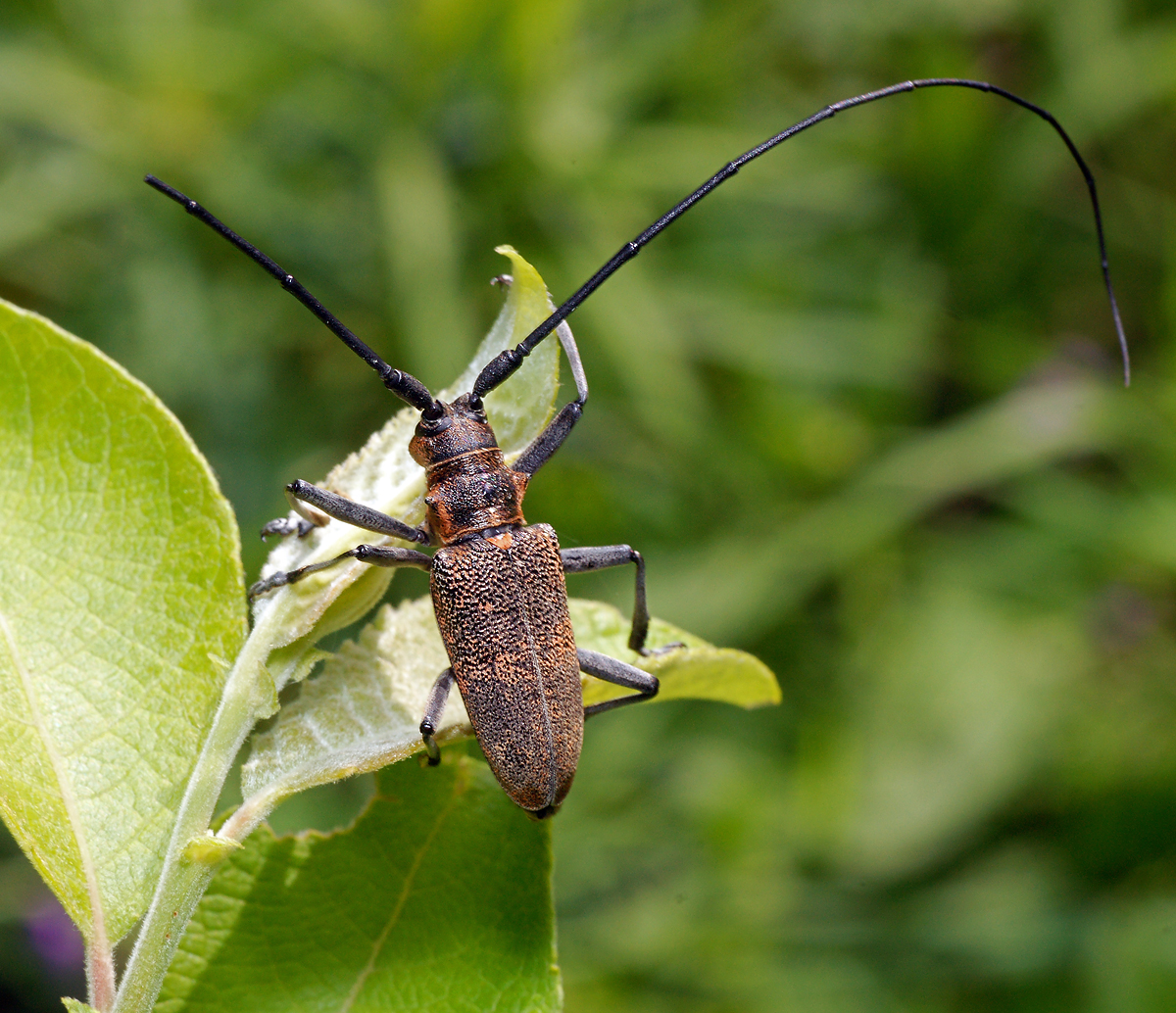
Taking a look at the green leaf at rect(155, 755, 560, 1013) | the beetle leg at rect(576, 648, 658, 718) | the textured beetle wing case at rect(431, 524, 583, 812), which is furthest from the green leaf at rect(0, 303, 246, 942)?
the beetle leg at rect(576, 648, 658, 718)

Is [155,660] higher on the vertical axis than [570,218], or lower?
lower

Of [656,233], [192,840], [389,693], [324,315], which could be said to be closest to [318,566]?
[389,693]

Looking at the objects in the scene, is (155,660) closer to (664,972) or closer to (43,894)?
(664,972)

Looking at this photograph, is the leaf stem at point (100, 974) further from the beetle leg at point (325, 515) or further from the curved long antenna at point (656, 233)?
the curved long antenna at point (656, 233)

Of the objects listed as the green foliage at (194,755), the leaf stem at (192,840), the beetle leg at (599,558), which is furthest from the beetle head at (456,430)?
the leaf stem at (192,840)

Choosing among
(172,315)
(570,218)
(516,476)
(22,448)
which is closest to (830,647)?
(570,218)
